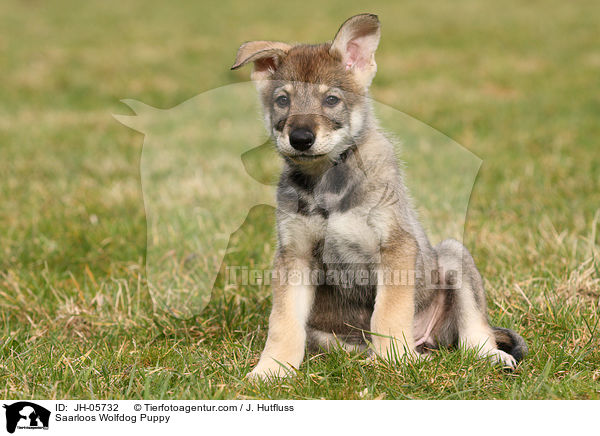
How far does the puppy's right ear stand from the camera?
11.0 ft

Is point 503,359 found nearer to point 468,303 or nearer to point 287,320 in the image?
point 468,303

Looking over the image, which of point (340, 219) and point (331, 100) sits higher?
point (331, 100)

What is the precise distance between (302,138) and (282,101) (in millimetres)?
336

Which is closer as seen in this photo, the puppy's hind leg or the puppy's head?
the puppy's head

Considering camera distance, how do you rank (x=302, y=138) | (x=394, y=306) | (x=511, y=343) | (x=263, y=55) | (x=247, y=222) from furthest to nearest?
(x=247, y=222), (x=511, y=343), (x=263, y=55), (x=394, y=306), (x=302, y=138)

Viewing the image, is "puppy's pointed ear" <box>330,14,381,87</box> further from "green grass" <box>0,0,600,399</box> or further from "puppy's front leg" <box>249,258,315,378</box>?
"green grass" <box>0,0,600,399</box>

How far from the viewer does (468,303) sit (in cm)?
358

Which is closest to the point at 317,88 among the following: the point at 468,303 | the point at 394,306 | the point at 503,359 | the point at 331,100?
the point at 331,100

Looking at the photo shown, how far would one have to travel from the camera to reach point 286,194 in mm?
3504
